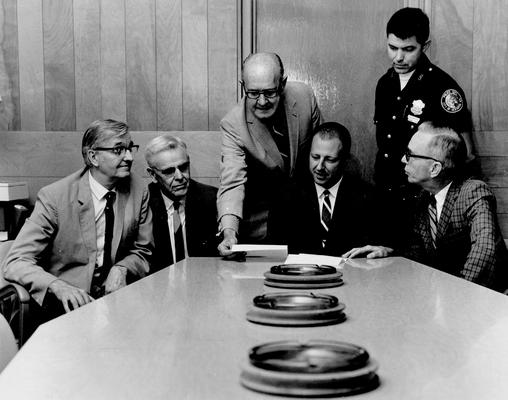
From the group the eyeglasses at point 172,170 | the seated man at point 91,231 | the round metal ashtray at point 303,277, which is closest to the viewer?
the round metal ashtray at point 303,277

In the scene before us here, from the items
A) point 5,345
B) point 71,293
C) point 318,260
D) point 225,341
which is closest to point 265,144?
point 318,260

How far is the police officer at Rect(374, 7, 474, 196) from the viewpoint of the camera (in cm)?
375

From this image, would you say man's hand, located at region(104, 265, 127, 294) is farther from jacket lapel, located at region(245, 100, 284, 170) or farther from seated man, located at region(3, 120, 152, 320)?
jacket lapel, located at region(245, 100, 284, 170)

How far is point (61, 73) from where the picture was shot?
476 centimetres

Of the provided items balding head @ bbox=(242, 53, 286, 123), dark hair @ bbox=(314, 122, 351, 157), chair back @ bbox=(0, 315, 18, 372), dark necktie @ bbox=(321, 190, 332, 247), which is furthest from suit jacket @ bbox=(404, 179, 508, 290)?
chair back @ bbox=(0, 315, 18, 372)

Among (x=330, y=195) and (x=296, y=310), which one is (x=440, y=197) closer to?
(x=330, y=195)

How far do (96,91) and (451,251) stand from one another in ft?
8.26

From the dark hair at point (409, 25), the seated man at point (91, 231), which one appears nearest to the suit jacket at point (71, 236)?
the seated man at point (91, 231)

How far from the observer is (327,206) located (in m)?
3.55

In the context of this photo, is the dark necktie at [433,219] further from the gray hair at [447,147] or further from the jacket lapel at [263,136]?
the jacket lapel at [263,136]

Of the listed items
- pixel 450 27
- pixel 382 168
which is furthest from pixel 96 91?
pixel 450 27

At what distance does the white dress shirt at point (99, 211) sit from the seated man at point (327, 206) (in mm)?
846

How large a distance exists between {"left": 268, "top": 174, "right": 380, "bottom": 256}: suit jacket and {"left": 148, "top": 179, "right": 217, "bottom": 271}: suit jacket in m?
0.36

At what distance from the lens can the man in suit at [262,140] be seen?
12.0ft
